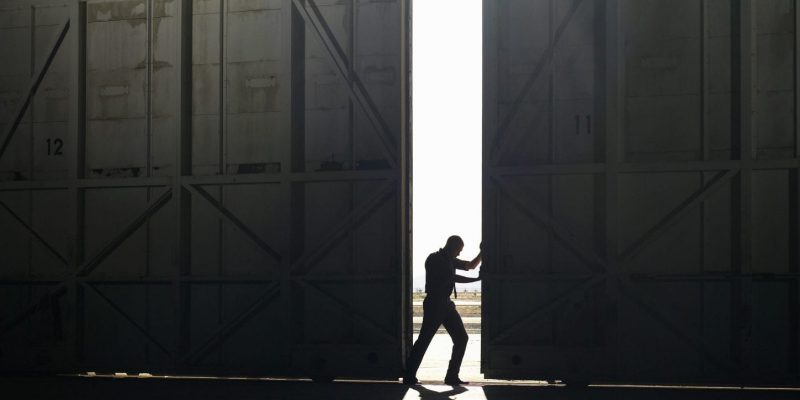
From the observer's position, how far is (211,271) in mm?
12555

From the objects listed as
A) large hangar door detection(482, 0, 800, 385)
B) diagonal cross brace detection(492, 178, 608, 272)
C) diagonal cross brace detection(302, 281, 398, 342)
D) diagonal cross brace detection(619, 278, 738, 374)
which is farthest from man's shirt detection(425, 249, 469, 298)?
diagonal cross brace detection(619, 278, 738, 374)

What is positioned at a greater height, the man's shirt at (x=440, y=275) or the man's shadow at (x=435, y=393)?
the man's shirt at (x=440, y=275)

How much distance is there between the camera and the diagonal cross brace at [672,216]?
36.8 feet

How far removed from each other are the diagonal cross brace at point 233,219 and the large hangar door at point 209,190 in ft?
0.07

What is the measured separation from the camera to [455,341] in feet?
38.4

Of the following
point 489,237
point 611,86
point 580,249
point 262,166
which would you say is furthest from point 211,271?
point 611,86

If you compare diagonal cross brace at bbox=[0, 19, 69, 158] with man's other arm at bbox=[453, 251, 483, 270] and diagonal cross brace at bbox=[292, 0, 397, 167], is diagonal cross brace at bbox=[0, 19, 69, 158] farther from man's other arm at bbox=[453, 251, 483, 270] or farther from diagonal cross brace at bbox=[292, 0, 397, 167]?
man's other arm at bbox=[453, 251, 483, 270]

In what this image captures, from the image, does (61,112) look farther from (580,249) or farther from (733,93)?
(733,93)

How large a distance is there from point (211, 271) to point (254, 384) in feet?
5.27

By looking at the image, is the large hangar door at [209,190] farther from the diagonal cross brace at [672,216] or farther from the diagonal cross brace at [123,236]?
the diagonal cross brace at [672,216]

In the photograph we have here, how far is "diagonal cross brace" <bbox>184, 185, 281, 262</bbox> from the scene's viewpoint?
1230 centimetres

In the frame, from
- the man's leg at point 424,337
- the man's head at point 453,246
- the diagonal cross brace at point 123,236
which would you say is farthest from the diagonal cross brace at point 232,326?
the man's head at point 453,246

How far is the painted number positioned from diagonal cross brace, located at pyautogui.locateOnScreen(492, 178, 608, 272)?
5817 mm

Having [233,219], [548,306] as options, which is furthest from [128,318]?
[548,306]
